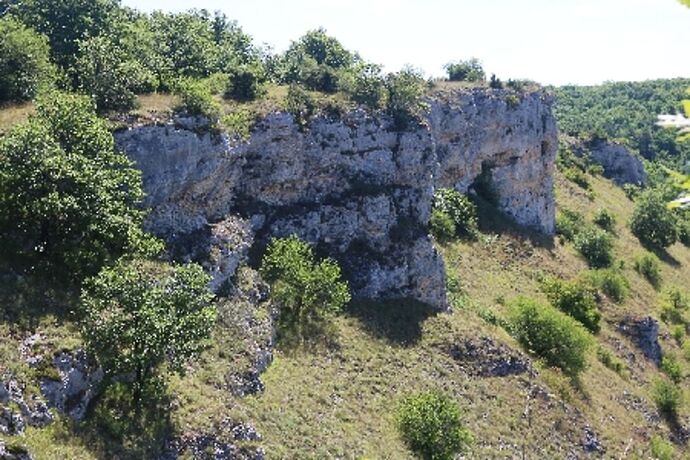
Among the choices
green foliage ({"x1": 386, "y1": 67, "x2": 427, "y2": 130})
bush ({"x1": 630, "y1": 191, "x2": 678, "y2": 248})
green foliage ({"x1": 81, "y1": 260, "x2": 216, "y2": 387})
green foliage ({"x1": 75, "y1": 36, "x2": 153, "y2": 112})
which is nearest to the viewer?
green foliage ({"x1": 81, "y1": 260, "x2": 216, "y2": 387})

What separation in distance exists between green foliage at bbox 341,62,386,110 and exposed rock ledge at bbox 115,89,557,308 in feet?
5.71

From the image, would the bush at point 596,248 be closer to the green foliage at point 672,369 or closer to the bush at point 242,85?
the green foliage at point 672,369

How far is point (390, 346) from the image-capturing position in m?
39.1

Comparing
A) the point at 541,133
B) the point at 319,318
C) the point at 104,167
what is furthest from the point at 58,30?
the point at 541,133

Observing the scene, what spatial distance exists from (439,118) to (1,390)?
47451mm

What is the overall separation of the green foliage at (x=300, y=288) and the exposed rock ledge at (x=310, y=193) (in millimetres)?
1988

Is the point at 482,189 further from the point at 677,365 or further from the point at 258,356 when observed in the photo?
the point at 258,356

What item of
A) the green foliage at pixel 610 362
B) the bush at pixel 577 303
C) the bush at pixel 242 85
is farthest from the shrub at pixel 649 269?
the bush at pixel 242 85

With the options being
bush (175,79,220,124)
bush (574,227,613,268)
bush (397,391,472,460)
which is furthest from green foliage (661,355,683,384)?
bush (175,79,220,124)

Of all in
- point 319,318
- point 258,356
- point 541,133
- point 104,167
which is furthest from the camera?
point 541,133

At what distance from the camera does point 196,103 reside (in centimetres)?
3684

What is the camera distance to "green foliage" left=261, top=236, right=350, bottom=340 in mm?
37219

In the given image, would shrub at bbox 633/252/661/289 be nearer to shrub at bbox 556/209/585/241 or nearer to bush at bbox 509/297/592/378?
shrub at bbox 556/209/585/241

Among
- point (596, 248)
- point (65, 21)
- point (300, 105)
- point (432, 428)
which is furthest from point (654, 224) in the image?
point (65, 21)
